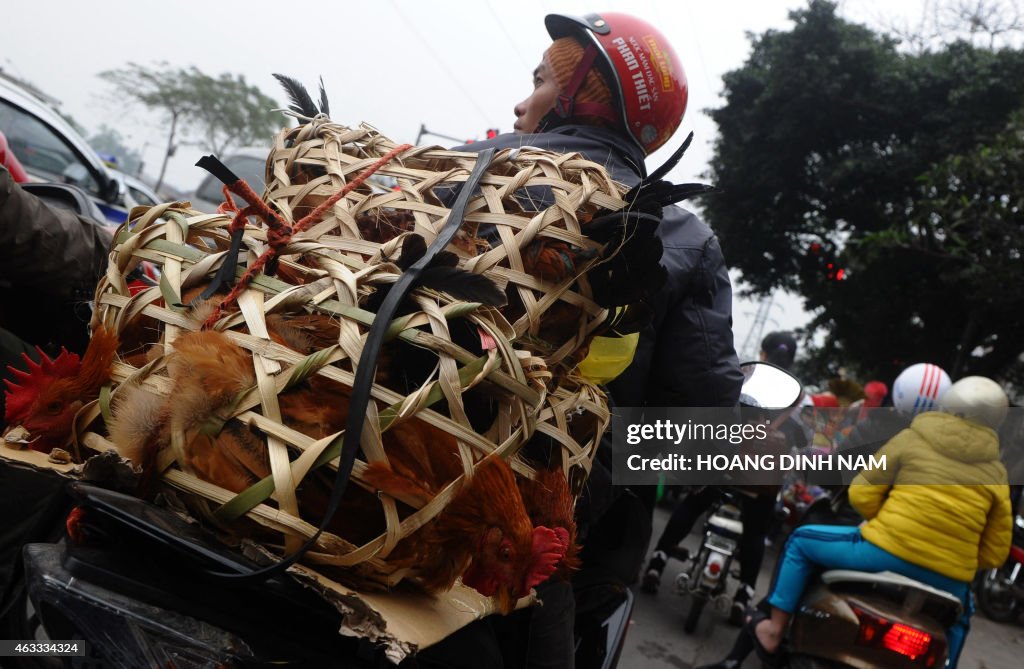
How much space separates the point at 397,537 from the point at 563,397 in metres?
0.43

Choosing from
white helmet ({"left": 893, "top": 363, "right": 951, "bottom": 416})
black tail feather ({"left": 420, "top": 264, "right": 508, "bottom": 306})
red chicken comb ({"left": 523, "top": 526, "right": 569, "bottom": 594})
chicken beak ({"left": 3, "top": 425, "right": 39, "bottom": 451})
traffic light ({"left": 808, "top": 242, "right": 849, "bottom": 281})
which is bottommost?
chicken beak ({"left": 3, "top": 425, "right": 39, "bottom": 451})

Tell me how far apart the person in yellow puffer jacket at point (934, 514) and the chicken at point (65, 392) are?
295 centimetres

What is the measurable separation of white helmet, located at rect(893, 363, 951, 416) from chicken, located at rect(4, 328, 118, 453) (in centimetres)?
454

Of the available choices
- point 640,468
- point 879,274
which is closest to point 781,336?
point 640,468

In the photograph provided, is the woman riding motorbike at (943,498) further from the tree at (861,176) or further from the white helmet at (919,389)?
the tree at (861,176)

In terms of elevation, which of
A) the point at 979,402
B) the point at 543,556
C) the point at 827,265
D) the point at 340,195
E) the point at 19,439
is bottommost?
the point at 19,439

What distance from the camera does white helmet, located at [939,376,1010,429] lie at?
124 inches

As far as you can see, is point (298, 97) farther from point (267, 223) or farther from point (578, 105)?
point (578, 105)

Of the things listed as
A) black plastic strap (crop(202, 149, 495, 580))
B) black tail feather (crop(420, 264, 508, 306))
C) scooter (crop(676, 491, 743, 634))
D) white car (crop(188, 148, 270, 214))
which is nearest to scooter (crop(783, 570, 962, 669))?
scooter (crop(676, 491, 743, 634))

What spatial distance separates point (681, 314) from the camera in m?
1.93

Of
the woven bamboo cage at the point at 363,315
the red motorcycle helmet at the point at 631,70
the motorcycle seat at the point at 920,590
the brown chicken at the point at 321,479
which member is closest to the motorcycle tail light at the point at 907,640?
the motorcycle seat at the point at 920,590

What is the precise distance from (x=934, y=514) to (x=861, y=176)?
15006 millimetres

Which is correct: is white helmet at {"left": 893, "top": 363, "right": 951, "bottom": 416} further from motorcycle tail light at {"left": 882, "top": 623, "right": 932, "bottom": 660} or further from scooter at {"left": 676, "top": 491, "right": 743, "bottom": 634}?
motorcycle tail light at {"left": 882, "top": 623, "right": 932, "bottom": 660}
